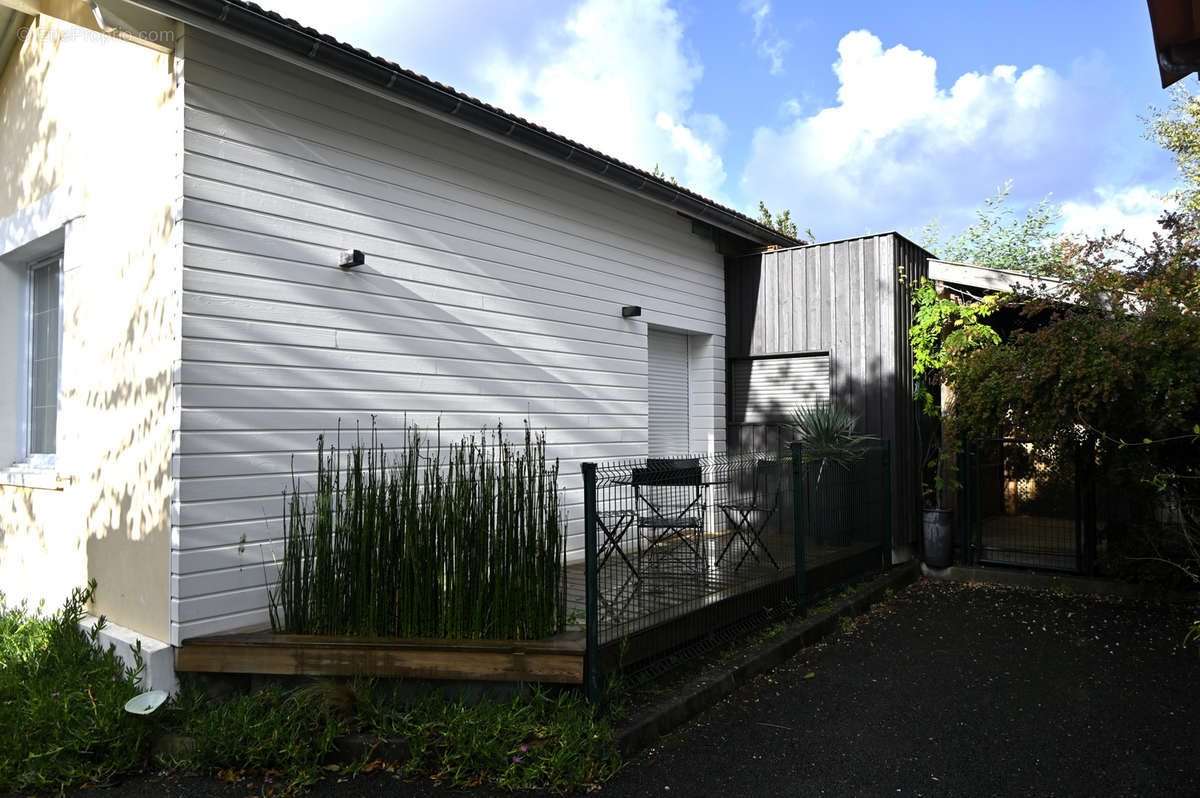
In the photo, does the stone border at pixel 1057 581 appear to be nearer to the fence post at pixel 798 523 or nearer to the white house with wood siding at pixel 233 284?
the fence post at pixel 798 523

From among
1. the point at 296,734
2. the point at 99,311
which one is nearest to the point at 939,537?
the point at 296,734

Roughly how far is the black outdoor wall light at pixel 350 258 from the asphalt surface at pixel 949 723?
2910 millimetres

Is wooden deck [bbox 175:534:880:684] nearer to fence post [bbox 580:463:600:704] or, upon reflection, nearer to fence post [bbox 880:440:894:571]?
fence post [bbox 580:463:600:704]

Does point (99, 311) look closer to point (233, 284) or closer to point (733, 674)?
point (233, 284)

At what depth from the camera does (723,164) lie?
7350 cm

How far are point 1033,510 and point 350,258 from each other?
6.84 m

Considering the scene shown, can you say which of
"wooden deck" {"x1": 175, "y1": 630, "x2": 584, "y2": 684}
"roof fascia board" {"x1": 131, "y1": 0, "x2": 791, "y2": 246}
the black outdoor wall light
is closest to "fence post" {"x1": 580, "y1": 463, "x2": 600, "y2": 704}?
"wooden deck" {"x1": 175, "y1": 630, "x2": 584, "y2": 684}

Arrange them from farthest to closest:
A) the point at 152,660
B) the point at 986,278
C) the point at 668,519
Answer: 1. the point at 986,278
2. the point at 668,519
3. the point at 152,660

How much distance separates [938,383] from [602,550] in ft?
17.1

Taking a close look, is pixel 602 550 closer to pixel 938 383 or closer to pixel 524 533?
pixel 524 533

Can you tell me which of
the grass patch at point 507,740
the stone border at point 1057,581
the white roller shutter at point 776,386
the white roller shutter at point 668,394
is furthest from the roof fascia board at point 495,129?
the stone border at point 1057,581

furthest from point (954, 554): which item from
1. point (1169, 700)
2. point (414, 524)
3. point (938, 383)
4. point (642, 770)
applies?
point (414, 524)

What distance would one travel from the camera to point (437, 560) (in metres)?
3.89

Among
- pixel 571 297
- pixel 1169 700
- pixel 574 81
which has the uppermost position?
pixel 574 81
